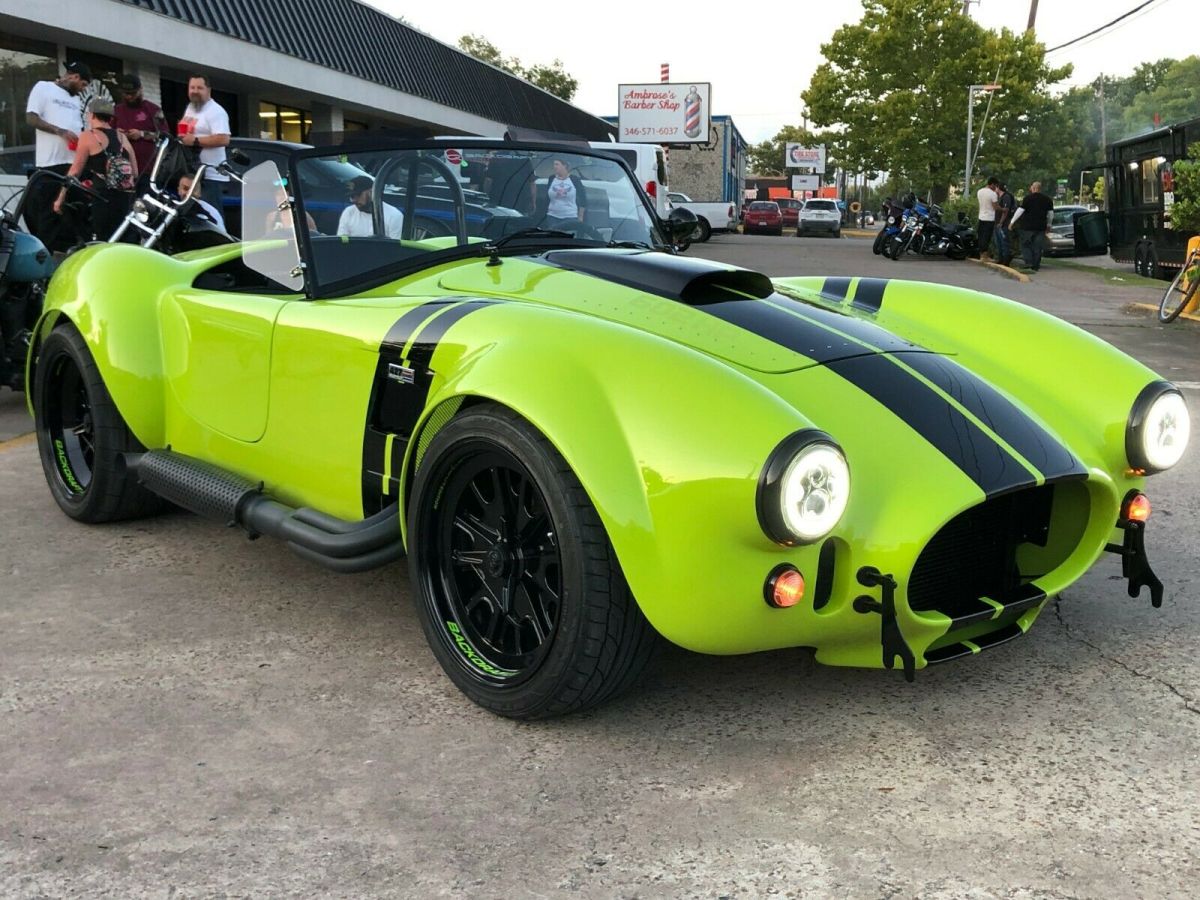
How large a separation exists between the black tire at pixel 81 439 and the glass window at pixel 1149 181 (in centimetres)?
1828

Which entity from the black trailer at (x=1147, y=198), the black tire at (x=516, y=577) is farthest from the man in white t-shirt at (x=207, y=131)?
the black trailer at (x=1147, y=198)

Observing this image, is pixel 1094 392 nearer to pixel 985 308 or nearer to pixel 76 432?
pixel 985 308

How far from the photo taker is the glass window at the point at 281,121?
75.6ft

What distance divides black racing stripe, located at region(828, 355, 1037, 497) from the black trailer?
610 inches

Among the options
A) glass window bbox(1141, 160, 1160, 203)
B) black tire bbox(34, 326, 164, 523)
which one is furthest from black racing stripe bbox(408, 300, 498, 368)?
glass window bbox(1141, 160, 1160, 203)

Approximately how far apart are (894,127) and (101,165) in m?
42.1

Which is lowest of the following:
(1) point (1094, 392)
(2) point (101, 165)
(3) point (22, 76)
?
(1) point (1094, 392)

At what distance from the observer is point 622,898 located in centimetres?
208

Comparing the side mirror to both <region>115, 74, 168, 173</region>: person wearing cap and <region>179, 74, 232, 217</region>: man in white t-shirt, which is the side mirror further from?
<region>115, 74, 168, 173</region>: person wearing cap

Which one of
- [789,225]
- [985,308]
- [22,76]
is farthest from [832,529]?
[789,225]

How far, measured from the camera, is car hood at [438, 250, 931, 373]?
3.00 meters

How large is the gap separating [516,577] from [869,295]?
5.67ft

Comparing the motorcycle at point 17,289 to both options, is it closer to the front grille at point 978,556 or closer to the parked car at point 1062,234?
the front grille at point 978,556

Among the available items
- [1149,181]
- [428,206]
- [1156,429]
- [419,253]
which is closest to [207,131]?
[428,206]
